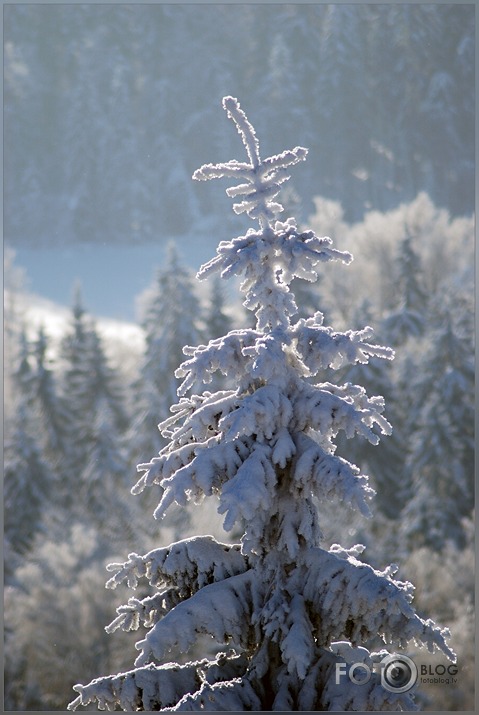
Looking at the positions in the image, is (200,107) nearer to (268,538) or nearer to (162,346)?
(162,346)

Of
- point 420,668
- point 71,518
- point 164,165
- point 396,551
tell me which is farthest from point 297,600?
point 164,165

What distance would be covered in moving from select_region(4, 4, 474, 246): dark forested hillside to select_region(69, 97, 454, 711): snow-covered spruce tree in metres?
41.4

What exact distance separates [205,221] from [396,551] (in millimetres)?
36741

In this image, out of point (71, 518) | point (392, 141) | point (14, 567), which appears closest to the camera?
point (14, 567)

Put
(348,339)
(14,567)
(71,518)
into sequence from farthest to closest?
(71,518) < (14,567) < (348,339)

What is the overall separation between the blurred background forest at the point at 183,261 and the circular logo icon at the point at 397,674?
11315mm

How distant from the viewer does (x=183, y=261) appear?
4100 cm

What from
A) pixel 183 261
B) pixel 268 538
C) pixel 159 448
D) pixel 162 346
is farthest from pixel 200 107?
pixel 268 538

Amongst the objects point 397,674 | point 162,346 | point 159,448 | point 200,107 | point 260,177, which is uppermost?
point 200,107

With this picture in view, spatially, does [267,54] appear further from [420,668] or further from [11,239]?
[420,668]

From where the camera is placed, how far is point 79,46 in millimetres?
66938

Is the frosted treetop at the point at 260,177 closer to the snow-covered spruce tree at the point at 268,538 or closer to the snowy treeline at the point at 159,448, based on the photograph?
the snow-covered spruce tree at the point at 268,538

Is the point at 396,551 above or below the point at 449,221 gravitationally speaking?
below

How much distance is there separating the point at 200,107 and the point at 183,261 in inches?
880
